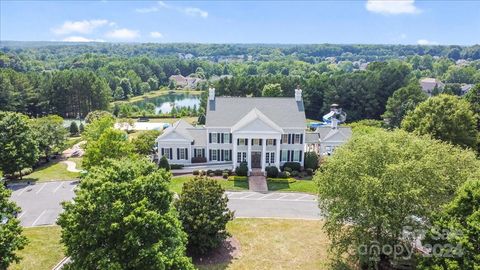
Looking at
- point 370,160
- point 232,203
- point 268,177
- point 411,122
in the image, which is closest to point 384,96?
point 411,122

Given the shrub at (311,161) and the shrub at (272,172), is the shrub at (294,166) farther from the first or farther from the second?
the shrub at (272,172)

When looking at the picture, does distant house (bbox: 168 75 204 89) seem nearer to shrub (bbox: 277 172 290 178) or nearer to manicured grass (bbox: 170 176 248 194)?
manicured grass (bbox: 170 176 248 194)

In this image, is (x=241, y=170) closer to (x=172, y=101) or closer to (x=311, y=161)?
(x=311, y=161)

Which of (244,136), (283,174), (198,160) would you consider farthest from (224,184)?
(198,160)

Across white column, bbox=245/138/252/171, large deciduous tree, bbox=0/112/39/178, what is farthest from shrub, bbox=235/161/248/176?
large deciduous tree, bbox=0/112/39/178

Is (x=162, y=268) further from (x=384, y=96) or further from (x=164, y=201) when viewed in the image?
(x=384, y=96)

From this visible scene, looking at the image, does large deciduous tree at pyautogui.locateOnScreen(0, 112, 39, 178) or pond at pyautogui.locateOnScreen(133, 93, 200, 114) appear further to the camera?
pond at pyautogui.locateOnScreen(133, 93, 200, 114)
